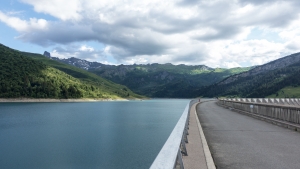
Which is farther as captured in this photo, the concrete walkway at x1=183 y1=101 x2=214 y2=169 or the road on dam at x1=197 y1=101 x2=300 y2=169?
the road on dam at x1=197 y1=101 x2=300 y2=169

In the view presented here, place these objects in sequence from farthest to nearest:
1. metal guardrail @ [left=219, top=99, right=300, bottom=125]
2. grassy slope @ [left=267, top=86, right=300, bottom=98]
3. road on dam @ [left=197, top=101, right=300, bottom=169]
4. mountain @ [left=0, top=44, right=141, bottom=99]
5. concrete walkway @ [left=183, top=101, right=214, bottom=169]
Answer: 1. grassy slope @ [left=267, top=86, right=300, bottom=98]
2. mountain @ [left=0, top=44, right=141, bottom=99]
3. metal guardrail @ [left=219, top=99, right=300, bottom=125]
4. road on dam @ [left=197, top=101, right=300, bottom=169]
5. concrete walkway @ [left=183, top=101, right=214, bottom=169]

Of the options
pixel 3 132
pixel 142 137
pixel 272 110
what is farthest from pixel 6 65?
pixel 272 110

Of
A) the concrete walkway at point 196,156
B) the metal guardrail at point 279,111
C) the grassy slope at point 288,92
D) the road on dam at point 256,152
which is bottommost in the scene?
the road on dam at point 256,152

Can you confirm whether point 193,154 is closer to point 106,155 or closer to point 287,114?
point 287,114

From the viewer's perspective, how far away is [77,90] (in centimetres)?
16975

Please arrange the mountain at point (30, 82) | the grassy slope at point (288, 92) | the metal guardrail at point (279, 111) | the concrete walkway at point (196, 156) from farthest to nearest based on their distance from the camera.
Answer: the grassy slope at point (288, 92) < the mountain at point (30, 82) < the metal guardrail at point (279, 111) < the concrete walkway at point (196, 156)

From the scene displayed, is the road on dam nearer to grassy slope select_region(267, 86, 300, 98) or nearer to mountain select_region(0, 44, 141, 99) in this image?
mountain select_region(0, 44, 141, 99)

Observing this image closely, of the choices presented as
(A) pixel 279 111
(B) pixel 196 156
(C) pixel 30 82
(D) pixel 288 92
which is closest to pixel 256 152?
(B) pixel 196 156

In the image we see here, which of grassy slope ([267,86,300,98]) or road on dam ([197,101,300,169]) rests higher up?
grassy slope ([267,86,300,98])

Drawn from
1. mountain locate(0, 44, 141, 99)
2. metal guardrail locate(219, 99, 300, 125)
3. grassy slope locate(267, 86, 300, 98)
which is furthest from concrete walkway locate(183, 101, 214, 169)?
grassy slope locate(267, 86, 300, 98)

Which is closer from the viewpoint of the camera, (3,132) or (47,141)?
(47,141)

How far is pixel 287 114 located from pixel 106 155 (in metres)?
14.3

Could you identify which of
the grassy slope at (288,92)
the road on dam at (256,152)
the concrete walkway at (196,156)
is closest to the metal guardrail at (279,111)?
the road on dam at (256,152)

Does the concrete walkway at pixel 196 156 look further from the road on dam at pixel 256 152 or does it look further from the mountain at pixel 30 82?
the mountain at pixel 30 82
